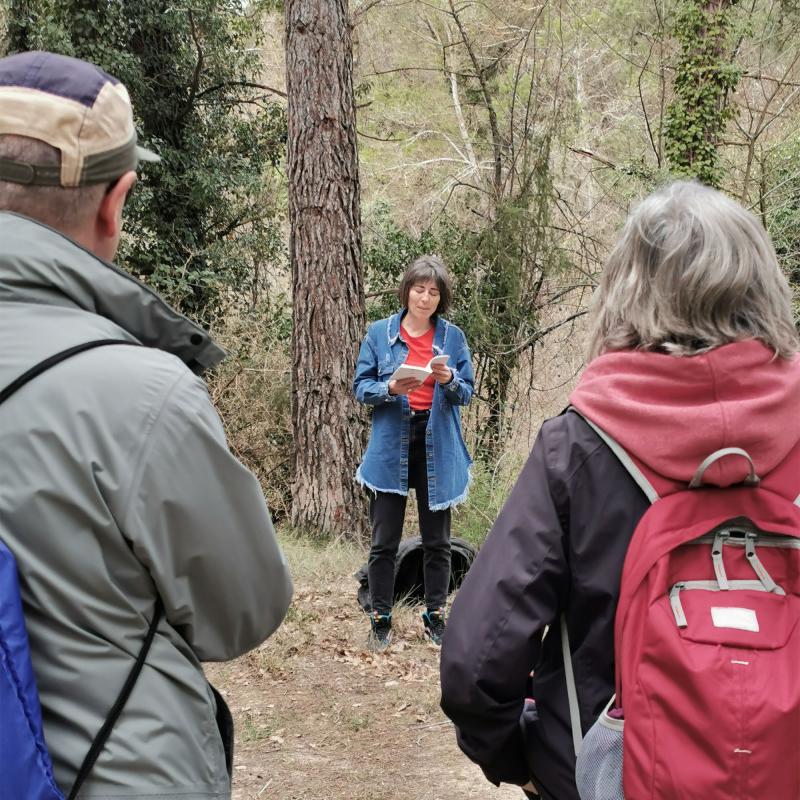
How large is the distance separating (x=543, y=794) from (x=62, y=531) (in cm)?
112

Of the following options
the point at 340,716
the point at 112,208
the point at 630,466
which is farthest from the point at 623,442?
the point at 340,716

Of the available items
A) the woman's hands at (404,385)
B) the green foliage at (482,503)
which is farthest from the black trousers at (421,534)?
the green foliage at (482,503)

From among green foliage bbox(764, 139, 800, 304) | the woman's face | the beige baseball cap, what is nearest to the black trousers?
the woman's face

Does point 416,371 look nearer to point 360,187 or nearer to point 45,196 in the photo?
point 45,196

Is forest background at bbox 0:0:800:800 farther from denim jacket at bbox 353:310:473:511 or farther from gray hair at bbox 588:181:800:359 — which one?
gray hair at bbox 588:181:800:359

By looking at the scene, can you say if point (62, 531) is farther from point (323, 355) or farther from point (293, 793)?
point (323, 355)

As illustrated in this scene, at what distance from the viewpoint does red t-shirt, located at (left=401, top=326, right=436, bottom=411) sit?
552 centimetres

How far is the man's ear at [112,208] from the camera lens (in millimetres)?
1644

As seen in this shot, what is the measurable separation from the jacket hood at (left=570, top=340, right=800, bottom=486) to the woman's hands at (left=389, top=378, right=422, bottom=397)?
11.4 feet

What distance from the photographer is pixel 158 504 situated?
1.48m

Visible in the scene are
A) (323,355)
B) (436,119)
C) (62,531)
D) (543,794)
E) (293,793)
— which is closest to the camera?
(62,531)

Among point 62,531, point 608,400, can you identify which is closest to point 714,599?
point 608,400

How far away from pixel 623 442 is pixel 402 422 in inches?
149

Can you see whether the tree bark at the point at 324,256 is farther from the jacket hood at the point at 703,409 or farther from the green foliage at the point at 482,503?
the jacket hood at the point at 703,409
